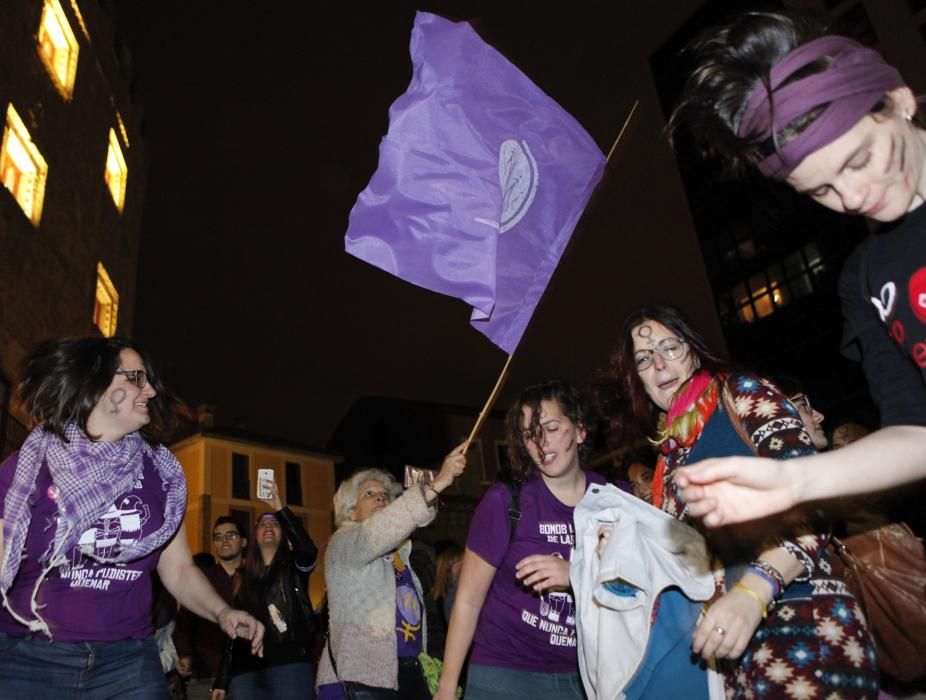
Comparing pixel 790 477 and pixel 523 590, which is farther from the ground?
pixel 790 477

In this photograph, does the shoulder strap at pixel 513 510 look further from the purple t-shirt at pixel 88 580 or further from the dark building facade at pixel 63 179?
the dark building facade at pixel 63 179

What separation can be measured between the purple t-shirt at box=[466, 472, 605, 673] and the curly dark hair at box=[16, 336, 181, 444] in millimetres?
2076

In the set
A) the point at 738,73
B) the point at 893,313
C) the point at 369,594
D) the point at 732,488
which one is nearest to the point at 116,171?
the point at 369,594

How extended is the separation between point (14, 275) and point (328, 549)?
10938mm

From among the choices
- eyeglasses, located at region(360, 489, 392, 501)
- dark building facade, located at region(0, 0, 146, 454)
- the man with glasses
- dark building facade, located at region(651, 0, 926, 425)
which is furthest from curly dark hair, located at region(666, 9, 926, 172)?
dark building facade, located at region(651, 0, 926, 425)

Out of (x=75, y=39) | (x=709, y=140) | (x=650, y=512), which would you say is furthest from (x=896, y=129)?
(x=75, y=39)

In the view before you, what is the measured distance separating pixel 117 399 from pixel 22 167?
12.8 meters

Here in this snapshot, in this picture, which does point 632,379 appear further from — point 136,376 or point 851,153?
point 136,376

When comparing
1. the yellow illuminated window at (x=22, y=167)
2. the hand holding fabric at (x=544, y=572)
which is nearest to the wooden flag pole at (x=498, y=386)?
the hand holding fabric at (x=544, y=572)

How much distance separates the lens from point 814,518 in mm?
2566

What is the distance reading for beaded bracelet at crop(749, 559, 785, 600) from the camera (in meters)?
2.33

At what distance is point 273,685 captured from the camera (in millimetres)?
5910

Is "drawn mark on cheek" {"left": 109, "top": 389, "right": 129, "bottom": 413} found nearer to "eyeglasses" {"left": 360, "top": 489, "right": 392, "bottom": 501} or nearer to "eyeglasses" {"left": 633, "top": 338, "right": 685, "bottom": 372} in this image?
"eyeglasses" {"left": 360, "top": 489, "right": 392, "bottom": 501}

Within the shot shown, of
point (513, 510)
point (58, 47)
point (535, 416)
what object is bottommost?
point (513, 510)
